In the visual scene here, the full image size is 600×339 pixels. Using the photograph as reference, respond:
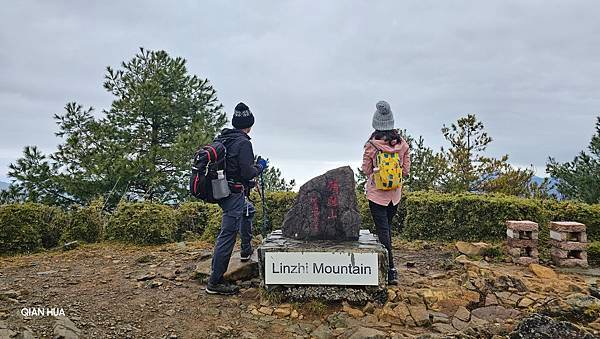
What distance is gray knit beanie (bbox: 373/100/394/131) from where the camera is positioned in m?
5.24

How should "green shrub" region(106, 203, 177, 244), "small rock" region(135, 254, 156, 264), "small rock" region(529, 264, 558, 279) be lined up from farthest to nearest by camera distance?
"green shrub" region(106, 203, 177, 244), "small rock" region(135, 254, 156, 264), "small rock" region(529, 264, 558, 279)

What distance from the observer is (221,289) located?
16.4ft

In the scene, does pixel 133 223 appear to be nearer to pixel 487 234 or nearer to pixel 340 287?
pixel 340 287

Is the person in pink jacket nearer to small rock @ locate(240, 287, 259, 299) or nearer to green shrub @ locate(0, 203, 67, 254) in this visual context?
small rock @ locate(240, 287, 259, 299)

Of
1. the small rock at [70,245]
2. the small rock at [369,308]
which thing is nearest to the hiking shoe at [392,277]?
the small rock at [369,308]

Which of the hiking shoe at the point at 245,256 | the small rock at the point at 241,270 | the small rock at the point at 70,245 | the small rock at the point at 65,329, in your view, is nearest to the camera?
the small rock at the point at 65,329

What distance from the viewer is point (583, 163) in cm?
1416

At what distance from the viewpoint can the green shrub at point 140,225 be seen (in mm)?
7809

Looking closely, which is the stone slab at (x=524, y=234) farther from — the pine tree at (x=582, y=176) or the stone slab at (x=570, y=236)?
the pine tree at (x=582, y=176)

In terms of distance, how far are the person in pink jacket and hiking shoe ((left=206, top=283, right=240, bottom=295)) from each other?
69.1 inches

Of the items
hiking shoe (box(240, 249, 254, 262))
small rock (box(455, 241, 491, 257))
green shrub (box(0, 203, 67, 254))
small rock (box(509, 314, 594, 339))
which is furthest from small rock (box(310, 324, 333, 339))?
green shrub (box(0, 203, 67, 254))

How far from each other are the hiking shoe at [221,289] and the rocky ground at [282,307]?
81 millimetres

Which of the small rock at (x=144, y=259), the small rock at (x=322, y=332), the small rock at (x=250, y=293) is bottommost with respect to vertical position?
the small rock at (x=322, y=332)

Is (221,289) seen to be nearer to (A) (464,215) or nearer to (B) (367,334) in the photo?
(B) (367,334)
